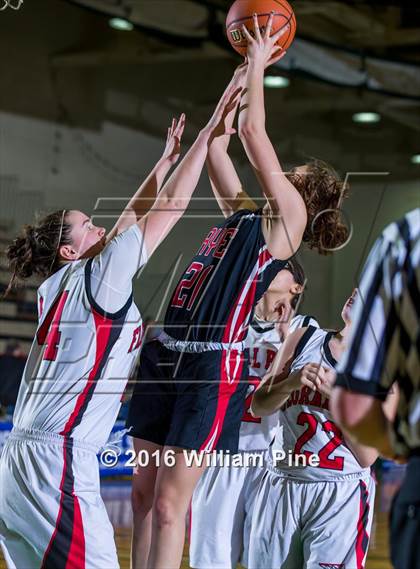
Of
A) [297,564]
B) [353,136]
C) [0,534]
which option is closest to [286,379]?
[297,564]

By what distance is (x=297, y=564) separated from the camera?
382cm

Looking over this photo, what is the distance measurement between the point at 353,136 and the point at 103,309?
26.1ft

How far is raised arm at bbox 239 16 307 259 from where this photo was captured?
381cm

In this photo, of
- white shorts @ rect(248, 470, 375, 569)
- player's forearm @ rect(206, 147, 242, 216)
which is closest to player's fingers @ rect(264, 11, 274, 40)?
player's forearm @ rect(206, 147, 242, 216)

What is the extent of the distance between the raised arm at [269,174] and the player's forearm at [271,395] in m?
0.54

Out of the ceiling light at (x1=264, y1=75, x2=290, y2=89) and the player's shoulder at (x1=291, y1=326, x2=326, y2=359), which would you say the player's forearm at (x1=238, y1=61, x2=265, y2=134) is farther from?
the ceiling light at (x1=264, y1=75, x2=290, y2=89)

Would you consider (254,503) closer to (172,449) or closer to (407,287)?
(172,449)

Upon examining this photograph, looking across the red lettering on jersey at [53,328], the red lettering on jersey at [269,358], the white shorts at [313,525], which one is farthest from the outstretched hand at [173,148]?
the white shorts at [313,525]

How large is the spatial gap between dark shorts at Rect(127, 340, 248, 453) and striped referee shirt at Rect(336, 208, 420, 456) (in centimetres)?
174

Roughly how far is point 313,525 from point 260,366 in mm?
861

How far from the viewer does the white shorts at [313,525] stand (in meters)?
3.69

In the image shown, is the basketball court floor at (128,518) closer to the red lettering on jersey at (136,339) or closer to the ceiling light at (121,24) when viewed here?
the red lettering on jersey at (136,339)

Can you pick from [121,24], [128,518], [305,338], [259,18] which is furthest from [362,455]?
[121,24]

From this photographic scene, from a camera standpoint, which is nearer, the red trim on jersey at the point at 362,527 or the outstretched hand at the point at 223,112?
the red trim on jersey at the point at 362,527
